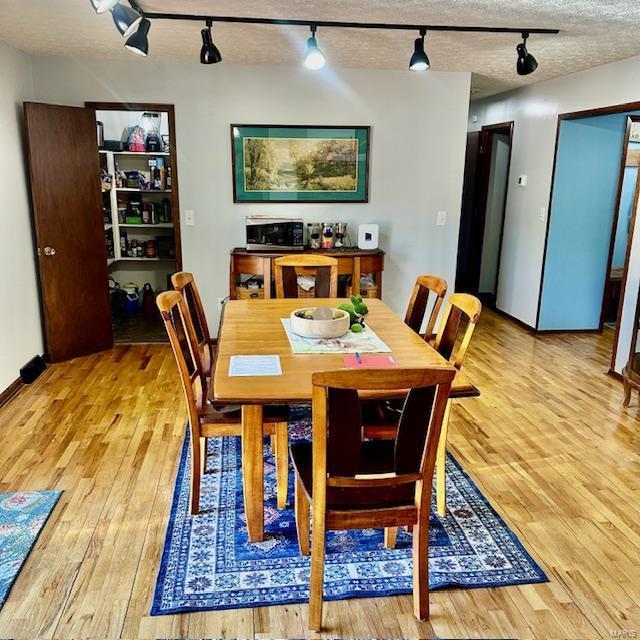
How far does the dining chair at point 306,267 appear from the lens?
3.53 meters

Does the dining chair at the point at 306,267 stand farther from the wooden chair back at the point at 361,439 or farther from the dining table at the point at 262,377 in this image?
the wooden chair back at the point at 361,439

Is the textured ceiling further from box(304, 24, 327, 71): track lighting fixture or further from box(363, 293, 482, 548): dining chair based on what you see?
box(363, 293, 482, 548): dining chair

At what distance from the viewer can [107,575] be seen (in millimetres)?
2043

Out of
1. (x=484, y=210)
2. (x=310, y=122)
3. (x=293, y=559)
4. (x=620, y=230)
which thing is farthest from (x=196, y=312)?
(x=620, y=230)

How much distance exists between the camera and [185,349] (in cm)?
245

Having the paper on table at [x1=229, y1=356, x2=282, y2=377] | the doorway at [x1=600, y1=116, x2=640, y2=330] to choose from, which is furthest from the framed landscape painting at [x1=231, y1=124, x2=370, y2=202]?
the paper on table at [x1=229, y1=356, x2=282, y2=377]

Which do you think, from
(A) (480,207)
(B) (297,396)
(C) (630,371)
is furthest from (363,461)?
(A) (480,207)

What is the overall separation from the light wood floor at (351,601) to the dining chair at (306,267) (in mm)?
1021

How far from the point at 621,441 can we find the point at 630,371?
0.65 metres

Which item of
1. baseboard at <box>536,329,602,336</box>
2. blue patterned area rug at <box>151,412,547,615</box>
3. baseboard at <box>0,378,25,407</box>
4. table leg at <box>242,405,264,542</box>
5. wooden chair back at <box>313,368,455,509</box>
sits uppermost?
wooden chair back at <box>313,368,455,509</box>

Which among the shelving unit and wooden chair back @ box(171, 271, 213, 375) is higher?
the shelving unit

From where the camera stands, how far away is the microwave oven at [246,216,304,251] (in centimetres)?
A: 456

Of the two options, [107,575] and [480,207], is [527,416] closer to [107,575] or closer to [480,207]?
[107,575]

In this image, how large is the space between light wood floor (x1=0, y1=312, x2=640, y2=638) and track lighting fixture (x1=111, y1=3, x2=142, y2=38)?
7.00ft
